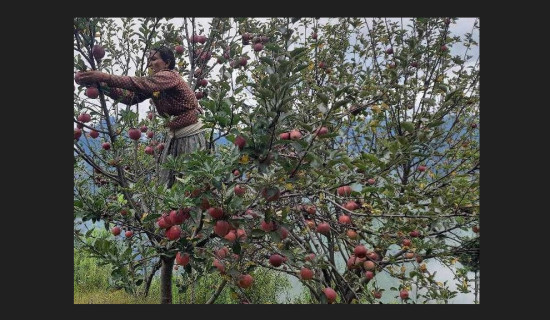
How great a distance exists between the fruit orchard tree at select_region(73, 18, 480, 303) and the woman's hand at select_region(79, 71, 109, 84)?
34 mm

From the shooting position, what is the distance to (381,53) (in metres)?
3.31

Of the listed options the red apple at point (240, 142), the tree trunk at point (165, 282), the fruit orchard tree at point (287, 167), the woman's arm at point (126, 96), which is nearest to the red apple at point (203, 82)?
the fruit orchard tree at point (287, 167)

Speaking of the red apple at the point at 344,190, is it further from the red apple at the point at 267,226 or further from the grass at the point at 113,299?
the grass at the point at 113,299

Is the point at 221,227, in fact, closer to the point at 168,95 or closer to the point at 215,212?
the point at 215,212

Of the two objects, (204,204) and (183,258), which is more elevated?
(204,204)

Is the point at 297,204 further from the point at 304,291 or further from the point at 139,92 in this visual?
the point at 304,291

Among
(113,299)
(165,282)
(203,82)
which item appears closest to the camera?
(165,282)

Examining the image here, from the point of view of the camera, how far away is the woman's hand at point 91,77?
1.98 meters

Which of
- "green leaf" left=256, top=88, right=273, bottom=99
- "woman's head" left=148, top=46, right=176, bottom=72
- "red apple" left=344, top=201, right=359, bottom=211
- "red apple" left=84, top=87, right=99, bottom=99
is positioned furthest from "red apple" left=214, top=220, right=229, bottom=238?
"woman's head" left=148, top=46, right=176, bottom=72

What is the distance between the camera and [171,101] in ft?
8.09

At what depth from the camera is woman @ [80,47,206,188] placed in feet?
7.77

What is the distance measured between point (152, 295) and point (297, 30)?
245 cm

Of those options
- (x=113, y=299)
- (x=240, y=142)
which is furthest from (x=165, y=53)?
(x=113, y=299)

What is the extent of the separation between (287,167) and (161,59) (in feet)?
4.54
